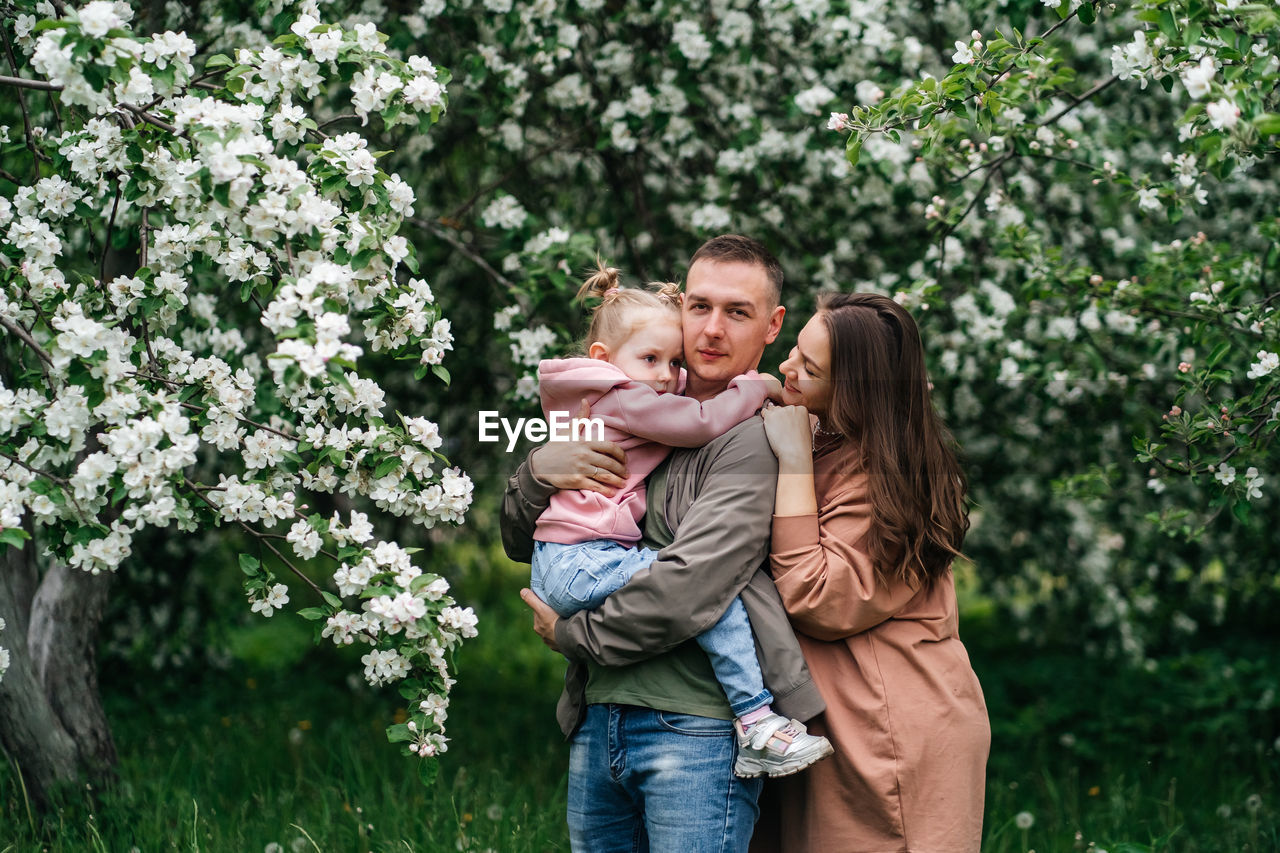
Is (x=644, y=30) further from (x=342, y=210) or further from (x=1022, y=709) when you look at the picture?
(x=1022, y=709)

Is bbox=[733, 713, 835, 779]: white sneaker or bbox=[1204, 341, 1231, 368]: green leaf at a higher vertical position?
bbox=[1204, 341, 1231, 368]: green leaf

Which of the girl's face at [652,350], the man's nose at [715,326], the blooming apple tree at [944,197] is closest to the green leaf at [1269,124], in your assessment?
the blooming apple tree at [944,197]

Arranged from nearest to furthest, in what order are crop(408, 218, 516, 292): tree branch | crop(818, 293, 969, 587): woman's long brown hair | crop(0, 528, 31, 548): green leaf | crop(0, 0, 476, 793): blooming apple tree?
crop(0, 528, 31, 548): green leaf, crop(0, 0, 476, 793): blooming apple tree, crop(818, 293, 969, 587): woman's long brown hair, crop(408, 218, 516, 292): tree branch

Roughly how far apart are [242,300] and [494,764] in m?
2.70

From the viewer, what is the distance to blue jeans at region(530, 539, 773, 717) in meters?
2.20

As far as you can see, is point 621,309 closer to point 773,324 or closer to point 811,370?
point 773,324

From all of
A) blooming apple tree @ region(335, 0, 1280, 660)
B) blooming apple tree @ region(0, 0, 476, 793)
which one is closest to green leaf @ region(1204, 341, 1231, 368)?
blooming apple tree @ region(335, 0, 1280, 660)

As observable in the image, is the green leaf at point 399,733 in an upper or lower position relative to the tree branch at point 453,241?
lower

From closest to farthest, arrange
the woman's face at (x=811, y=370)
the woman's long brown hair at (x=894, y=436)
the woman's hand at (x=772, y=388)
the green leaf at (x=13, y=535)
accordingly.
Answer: the green leaf at (x=13, y=535) → the woman's long brown hair at (x=894, y=436) → the woman's face at (x=811, y=370) → the woman's hand at (x=772, y=388)

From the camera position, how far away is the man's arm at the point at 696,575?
218 cm

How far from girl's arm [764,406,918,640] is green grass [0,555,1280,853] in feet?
4.75

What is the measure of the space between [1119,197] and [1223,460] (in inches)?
90.4

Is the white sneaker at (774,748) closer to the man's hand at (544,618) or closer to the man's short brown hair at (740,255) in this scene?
the man's hand at (544,618)

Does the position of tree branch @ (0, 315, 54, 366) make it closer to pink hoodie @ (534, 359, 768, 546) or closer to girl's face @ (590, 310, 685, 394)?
pink hoodie @ (534, 359, 768, 546)
